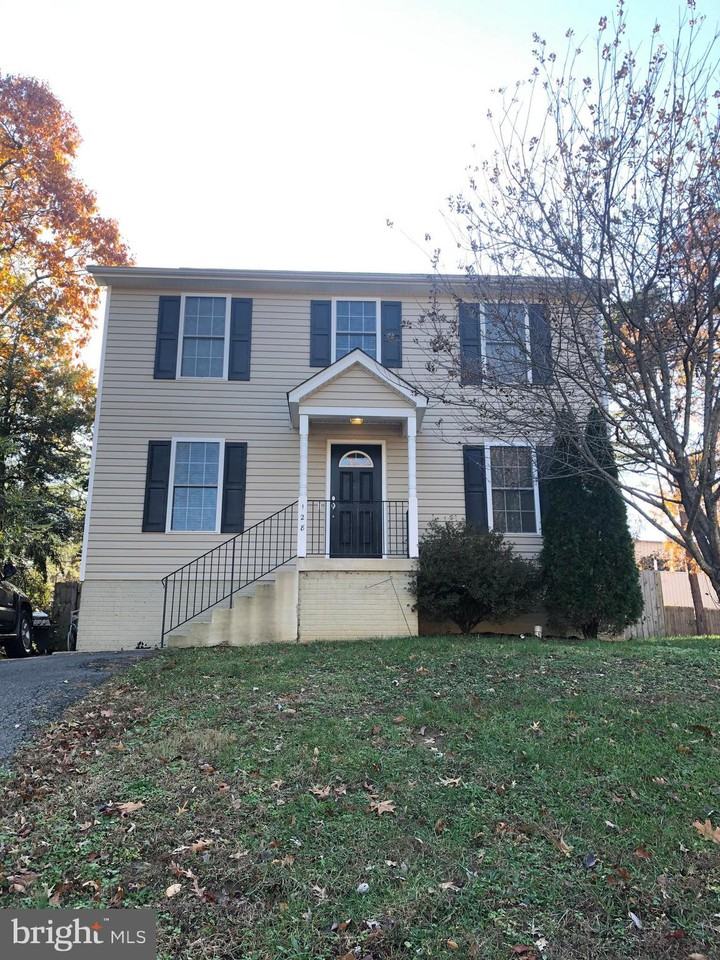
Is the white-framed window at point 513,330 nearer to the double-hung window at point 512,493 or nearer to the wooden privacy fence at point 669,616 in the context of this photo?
the double-hung window at point 512,493

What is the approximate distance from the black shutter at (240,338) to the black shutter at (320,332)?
1130 millimetres

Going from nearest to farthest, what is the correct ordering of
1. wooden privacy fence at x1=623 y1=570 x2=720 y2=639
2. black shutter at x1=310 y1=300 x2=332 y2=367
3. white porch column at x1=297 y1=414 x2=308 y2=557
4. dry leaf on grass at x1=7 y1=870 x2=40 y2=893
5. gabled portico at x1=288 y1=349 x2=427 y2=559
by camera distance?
dry leaf on grass at x1=7 y1=870 x2=40 y2=893
white porch column at x1=297 y1=414 x2=308 y2=557
gabled portico at x1=288 y1=349 x2=427 y2=559
black shutter at x1=310 y1=300 x2=332 y2=367
wooden privacy fence at x1=623 y1=570 x2=720 y2=639

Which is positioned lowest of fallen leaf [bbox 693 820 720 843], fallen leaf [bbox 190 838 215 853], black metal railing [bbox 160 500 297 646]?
fallen leaf [bbox 190 838 215 853]

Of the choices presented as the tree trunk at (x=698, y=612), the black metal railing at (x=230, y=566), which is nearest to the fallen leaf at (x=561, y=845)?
the black metal railing at (x=230, y=566)

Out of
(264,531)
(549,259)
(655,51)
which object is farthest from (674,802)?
(264,531)

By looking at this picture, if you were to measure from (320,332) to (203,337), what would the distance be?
210 cm

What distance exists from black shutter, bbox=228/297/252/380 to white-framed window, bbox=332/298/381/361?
5.04 feet

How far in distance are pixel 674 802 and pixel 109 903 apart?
9.81 feet

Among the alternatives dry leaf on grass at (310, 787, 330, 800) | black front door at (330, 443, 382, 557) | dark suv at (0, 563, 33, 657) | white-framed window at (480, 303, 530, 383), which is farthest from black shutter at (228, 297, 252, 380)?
dry leaf on grass at (310, 787, 330, 800)

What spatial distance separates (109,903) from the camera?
2.94m

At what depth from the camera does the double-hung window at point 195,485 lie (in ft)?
36.1

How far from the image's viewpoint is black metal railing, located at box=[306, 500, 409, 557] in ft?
35.1

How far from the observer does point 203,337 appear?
1178cm

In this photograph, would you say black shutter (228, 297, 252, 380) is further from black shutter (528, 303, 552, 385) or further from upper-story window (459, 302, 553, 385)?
black shutter (528, 303, 552, 385)
